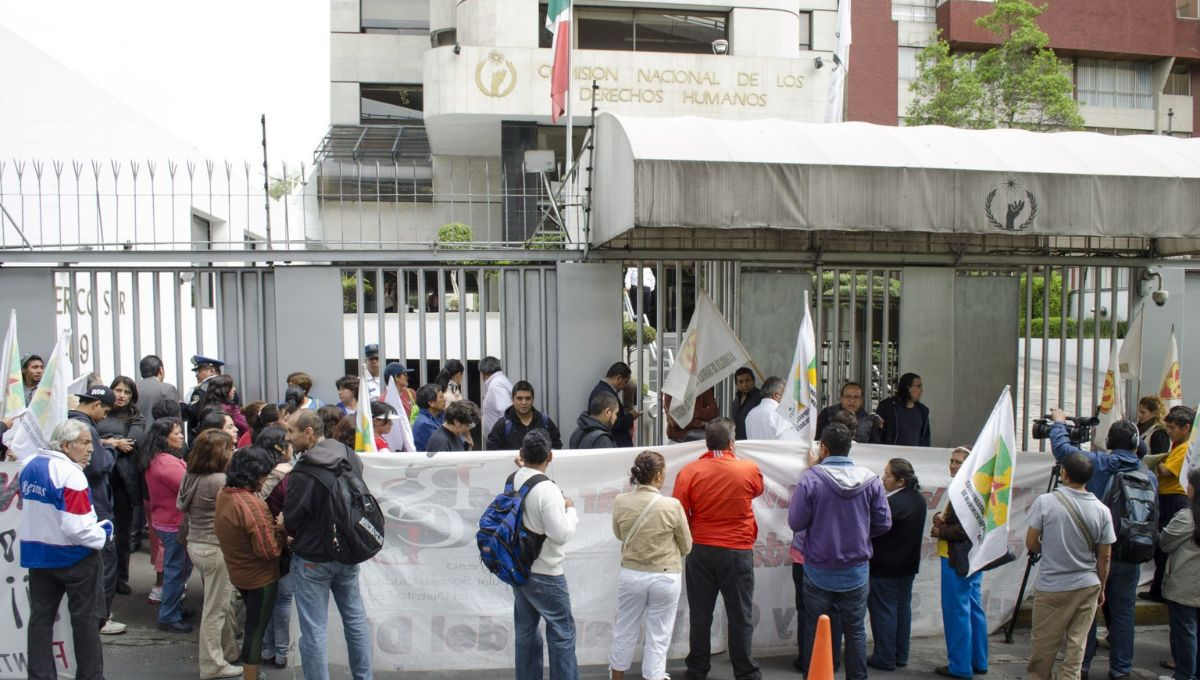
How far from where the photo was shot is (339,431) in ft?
20.3

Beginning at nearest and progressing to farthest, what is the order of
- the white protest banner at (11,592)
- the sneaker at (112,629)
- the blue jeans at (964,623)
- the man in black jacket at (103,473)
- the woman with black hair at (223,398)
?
the white protest banner at (11,592)
the blue jeans at (964,623)
the man in black jacket at (103,473)
the sneaker at (112,629)
the woman with black hair at (223,398)

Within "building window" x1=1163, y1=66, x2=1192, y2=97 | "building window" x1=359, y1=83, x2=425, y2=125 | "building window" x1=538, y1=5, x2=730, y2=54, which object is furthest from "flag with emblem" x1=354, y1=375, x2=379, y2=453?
"building window" x1=1163, y1=66, x2=1192, y2=97

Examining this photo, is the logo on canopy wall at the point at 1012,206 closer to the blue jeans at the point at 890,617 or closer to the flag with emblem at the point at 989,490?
the flag with emblem at the point at 989,490

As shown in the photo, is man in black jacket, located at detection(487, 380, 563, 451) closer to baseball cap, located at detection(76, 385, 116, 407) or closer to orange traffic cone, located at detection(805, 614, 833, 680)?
baseball cap, located at detection(76, 385, 116, 407)

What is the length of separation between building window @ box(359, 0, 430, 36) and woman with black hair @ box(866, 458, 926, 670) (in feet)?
106

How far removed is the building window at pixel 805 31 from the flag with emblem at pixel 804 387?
99.1 feet

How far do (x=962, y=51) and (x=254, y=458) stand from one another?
132ft

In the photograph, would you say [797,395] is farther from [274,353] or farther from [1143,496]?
[274,353]

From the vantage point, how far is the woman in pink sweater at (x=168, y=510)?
6.89 meters

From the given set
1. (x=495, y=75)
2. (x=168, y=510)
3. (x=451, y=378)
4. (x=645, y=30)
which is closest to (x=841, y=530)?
(x=451, y=378)

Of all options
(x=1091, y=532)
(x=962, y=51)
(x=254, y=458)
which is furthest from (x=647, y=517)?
(x=962, y=51)

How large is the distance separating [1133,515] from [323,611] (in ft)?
17.1

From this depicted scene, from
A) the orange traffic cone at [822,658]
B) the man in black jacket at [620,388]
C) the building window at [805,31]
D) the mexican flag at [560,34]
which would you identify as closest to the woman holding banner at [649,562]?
the orange traffic cone at [822,658]

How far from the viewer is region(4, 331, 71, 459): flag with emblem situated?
6102 millimetres
